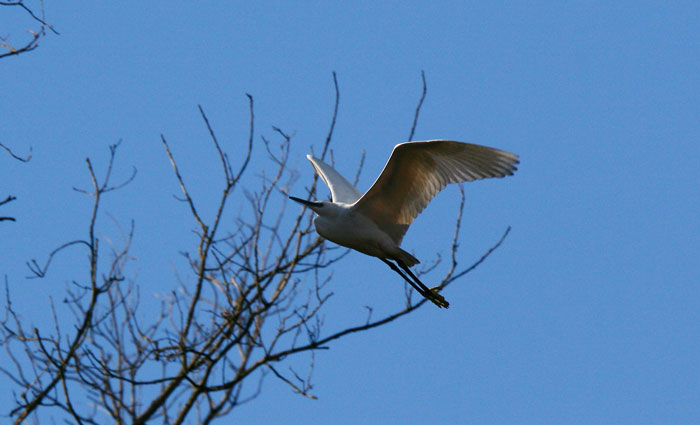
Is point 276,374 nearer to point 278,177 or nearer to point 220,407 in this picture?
point 220,407

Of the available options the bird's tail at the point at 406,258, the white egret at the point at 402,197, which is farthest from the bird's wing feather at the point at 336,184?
the bird's tail at the point at 406,258

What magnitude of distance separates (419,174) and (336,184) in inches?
50.8

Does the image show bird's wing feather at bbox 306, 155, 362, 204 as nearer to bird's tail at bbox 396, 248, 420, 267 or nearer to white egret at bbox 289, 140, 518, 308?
white egret at bbox 289, 140, 518, 308

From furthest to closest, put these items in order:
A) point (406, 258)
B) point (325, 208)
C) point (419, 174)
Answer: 1. point (406, 258)
2. point (325, 208)
3. point (419, 174)

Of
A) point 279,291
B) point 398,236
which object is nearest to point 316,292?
point 279,291

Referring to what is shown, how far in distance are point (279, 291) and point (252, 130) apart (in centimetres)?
146

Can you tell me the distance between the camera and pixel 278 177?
→ 6.77m

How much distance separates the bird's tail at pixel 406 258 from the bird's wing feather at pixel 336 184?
2.73 feet

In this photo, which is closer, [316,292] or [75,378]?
[75,378]

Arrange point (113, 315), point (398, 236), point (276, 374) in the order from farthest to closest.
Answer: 1. point (113, 315)
2. point (398, 236)
3. point (276, 374)

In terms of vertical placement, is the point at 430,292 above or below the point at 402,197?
below

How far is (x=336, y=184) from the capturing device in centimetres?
725

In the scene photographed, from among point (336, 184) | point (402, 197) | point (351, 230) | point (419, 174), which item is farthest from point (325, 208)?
point (336, 184)

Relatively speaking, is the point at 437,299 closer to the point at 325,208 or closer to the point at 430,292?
the point at 430,292
